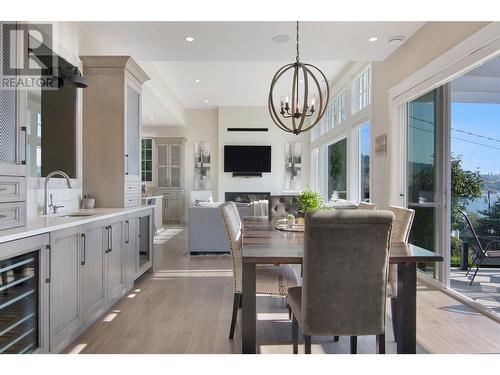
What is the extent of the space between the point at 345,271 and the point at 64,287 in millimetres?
1789

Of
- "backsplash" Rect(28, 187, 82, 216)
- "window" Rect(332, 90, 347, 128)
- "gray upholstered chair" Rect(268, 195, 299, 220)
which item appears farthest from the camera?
"window" Rect(332, 90, 347, 128)

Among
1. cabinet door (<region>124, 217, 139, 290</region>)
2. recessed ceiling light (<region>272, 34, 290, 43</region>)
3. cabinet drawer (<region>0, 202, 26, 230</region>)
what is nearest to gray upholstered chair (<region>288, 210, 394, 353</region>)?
cabinet drawer (<region>0, 202, 26, 230</region>)

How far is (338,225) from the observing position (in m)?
1.55

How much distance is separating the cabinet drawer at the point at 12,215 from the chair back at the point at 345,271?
5.41ft

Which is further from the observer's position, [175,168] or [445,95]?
[175,168]

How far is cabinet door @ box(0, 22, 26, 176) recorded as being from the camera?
76.7 inches

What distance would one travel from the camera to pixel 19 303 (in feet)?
6.04

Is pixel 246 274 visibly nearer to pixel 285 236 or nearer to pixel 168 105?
pixel 285 236

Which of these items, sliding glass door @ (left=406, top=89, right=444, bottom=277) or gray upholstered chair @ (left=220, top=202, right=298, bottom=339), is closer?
gray upholstered chair @ (left=220, top=202, right=298, bottom=339)

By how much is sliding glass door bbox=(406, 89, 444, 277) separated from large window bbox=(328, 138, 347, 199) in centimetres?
290

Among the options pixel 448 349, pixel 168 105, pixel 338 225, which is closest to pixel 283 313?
pixel 448 349

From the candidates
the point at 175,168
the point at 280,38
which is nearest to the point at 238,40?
the point at 280,38

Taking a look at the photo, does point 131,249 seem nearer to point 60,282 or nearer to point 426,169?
point 60,282

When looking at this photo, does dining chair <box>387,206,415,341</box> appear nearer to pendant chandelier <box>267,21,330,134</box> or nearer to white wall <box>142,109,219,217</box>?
pendant chandelier <box>267,21,330,134</box>
